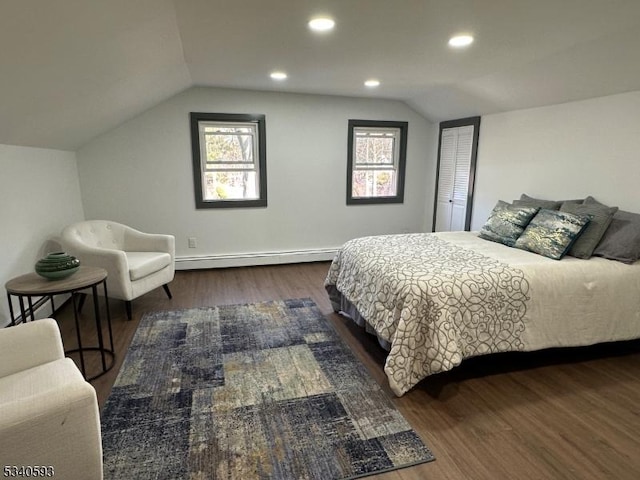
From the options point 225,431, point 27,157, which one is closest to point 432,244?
point 225,431

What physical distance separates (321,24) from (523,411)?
2597 millimetres

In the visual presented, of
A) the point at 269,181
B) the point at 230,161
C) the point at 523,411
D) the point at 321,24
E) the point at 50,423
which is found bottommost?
the point at 523,411

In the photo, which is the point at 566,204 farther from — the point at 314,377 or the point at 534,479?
the point at 314,377

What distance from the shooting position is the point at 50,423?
127 cm

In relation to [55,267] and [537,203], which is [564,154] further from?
[55,267]

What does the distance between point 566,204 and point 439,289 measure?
→ 1.77 metres

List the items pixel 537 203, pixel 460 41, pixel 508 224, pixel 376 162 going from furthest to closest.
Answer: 1. pixel 376 162
2. pixel 537 203
3. pixel 508 224
4. pixel 460 41

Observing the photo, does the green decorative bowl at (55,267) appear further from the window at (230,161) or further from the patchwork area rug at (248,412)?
the window at (230,161)

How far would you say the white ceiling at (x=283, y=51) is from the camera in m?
1.87

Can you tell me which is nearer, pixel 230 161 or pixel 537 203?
pixel 537 203

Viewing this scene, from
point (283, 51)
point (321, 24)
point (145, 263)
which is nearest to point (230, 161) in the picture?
point (145, 263)

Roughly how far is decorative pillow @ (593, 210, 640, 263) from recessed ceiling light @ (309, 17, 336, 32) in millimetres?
2454

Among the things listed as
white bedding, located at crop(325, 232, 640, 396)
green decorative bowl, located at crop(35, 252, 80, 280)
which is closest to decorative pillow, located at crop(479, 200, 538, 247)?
white bedding, located at crop(325, 232, 640, 396)

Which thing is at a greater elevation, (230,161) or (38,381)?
(230,161)
